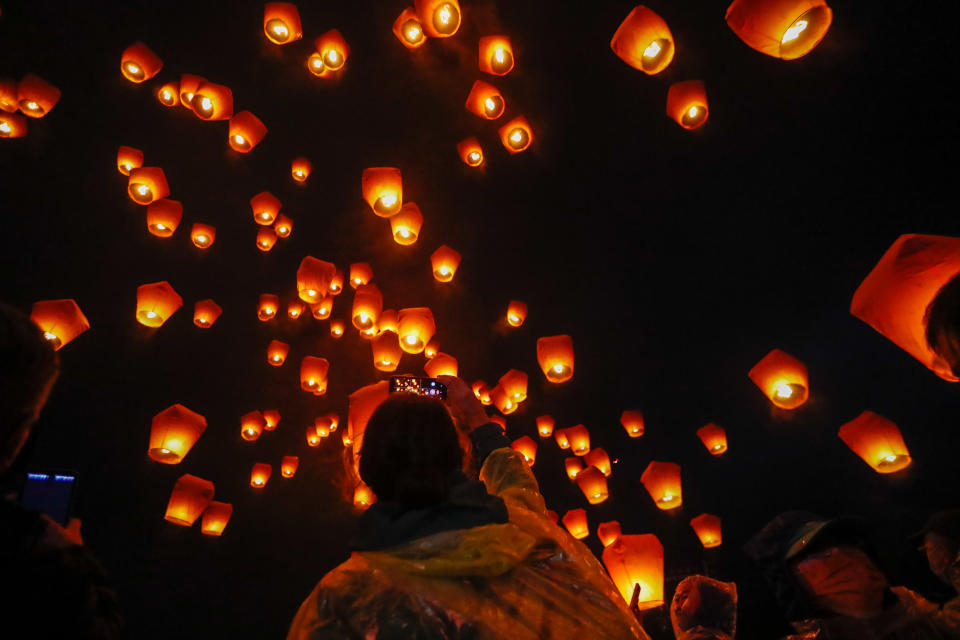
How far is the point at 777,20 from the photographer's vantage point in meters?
2.85

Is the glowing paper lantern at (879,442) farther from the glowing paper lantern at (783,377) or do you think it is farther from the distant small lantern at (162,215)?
the distant small lantern at (162,215)

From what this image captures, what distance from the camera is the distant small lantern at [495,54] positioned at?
4.30 m

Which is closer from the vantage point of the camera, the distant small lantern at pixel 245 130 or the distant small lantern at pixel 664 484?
the distant small lantern at pixel 245 130

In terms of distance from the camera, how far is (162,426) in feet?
16.5

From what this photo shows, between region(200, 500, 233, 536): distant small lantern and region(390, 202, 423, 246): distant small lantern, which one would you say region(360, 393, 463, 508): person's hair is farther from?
region(200, 500, 233, 536): distant small lantern

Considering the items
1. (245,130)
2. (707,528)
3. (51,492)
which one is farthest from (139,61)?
(707,528)

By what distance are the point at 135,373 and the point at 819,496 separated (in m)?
15.1

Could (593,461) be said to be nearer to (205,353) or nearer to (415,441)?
(205,353)

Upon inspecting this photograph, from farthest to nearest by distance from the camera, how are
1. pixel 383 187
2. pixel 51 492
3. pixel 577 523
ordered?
pixel 577 523, pixel 383 187, pixel 51 492

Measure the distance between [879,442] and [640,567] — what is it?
313cm

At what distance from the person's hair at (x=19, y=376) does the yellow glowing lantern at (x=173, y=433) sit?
15.3 ft

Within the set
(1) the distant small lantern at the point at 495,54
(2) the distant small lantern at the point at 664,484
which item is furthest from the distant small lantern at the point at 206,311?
(2) the distant small lantern at the point at 664,484

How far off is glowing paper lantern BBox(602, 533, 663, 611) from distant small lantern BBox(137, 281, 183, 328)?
5.99 metres

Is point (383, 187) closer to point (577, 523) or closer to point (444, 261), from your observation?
point (444, 261)
